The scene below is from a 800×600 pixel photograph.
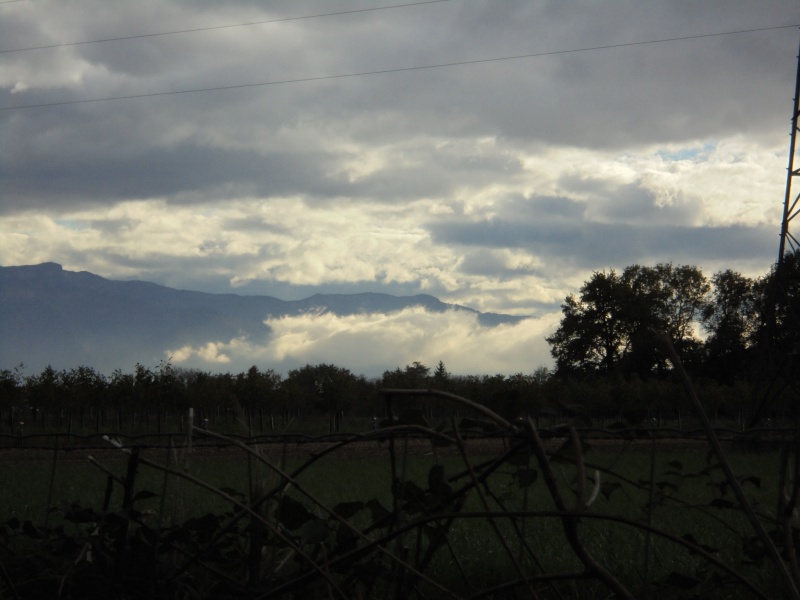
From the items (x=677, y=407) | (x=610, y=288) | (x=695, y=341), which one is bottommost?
(x=677, y=407)

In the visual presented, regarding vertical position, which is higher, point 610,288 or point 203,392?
point 610,288

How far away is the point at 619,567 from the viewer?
4.77 m

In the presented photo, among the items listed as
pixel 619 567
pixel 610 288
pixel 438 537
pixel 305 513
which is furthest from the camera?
pixel 610 288

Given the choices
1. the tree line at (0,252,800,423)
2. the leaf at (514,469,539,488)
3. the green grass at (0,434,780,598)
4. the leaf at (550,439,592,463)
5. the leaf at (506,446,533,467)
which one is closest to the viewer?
the leaf at (550,439,592,463)

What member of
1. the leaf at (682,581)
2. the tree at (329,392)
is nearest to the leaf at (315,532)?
the leaf at (682,581)

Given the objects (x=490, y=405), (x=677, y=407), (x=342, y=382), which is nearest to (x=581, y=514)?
(x=490, y=405)

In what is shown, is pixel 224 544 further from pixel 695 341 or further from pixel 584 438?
pixel 695 341

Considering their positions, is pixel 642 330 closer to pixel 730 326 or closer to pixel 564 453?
pixel 730 326

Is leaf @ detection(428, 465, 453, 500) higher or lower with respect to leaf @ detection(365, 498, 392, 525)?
higher

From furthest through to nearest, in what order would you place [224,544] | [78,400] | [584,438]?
[78,400] < [224,544] < [584,438]

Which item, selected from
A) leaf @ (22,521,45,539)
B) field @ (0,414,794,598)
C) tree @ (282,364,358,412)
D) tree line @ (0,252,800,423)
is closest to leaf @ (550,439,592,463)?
field @ (0,414,794,598)

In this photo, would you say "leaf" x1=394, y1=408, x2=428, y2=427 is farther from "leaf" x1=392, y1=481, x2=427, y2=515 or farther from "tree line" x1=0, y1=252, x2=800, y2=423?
"tree line" x1=0, y1=252, x2=800, y2=423

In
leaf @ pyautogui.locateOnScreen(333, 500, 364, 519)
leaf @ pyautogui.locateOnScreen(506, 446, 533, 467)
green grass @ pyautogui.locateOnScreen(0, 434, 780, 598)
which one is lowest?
green grass @ pyautogui.locateOnScreen(0, 434, 780, 598)

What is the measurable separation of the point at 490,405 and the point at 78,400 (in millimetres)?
60934
